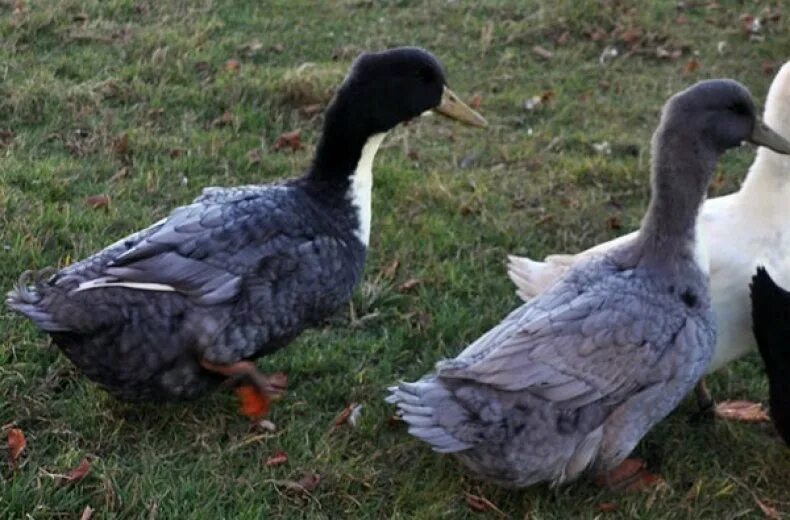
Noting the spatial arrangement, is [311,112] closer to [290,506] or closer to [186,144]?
[186,144]

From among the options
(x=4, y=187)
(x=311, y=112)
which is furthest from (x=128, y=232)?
(x=311, y=112)

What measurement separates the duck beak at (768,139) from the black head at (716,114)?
0.03 metres

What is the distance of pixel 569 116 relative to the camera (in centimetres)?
716

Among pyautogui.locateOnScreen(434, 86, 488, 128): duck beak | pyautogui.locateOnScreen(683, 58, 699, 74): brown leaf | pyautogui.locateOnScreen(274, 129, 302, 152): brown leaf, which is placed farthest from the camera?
pyautogui.locateOnScreen(683, 58, 699, 74): brown leaf

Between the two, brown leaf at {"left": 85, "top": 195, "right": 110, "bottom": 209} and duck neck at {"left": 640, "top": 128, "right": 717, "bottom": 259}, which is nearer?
duck neck at {"left": 640, "top": 128, "right": 717, "bottom": 259}

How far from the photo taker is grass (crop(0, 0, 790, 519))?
3684mm

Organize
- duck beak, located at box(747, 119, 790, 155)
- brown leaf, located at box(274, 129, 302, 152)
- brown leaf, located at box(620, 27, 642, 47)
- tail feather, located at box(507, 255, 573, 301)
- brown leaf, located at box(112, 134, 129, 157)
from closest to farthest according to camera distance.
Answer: duck beak, located at box(747, 119, 790, 155)
tail feather, located at box(507, 255, 573, 301)
brown leaf, located at box(112, 134, 129, 157)
brown leaf, located at box(274, 129, 302, 152)
brown leaf, located at box(620, 27, 642, 47)

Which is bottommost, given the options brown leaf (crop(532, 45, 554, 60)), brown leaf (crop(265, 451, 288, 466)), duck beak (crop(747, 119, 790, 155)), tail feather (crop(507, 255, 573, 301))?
brown leaf (crop(532, 45, 554, 60))

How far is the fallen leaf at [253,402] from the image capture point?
394cm

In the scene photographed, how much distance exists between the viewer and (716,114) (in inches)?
155

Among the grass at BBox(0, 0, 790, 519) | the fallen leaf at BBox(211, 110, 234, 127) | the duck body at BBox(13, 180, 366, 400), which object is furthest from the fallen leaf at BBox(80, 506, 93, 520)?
the fallen leaf at BBox(211, 110, 234, 127)

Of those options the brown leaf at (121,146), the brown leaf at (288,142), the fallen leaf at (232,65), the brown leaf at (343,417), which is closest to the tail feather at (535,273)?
the brown leaf at (343,417)

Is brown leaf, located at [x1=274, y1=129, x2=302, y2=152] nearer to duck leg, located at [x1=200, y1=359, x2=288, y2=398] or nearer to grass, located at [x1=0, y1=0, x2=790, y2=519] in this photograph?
grass, located at [x1=0, y1=0, x2=790, y2=519]

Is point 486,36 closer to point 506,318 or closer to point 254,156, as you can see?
point 254,156
